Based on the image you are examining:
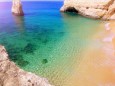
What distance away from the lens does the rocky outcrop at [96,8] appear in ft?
115

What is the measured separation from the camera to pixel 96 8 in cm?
3769

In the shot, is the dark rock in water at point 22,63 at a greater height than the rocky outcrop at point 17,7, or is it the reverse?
the dark rock in water at point 22,63

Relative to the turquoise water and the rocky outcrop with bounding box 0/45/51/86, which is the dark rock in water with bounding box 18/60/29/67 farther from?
the rocky outcrop with bounding box 0/45/51/86

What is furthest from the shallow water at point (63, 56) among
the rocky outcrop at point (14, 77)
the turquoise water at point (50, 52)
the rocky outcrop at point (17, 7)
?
the rocky outcrop at point (17, 7)

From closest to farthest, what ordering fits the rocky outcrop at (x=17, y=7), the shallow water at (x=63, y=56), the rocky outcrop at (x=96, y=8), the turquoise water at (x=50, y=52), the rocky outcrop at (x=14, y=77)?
the rocky outcrop at (x=14, y=77), the shallow water at (x=63, y=56), the turquoise water at (x=50, y=52), the rocky outcrop at (x=96, y=8), the rocky outcrop at (x=17, y=7)

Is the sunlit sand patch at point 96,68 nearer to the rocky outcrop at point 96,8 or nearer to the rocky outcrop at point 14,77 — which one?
the rocky outcrop at point 14,77

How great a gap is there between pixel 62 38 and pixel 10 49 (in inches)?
288

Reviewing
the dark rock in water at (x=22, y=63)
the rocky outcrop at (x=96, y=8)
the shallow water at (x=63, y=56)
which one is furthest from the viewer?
the rocky outcrop at (x=96, y=8)

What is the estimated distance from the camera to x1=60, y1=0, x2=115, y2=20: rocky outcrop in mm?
35062

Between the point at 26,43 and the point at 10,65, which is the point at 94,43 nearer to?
the point at 26,43

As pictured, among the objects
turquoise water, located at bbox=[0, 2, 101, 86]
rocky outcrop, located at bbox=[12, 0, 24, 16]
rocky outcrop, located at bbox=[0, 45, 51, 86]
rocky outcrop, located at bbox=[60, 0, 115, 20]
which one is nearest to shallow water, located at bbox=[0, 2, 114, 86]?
turquoise water, located at bbox=[0, 2, 101, 86]

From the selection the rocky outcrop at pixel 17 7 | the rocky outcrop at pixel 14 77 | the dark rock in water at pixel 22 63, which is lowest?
the rocky outcrop at pixel 17 7

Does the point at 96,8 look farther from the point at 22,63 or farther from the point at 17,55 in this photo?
the point at 22,63

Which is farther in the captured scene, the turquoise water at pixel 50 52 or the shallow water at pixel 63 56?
the turquoise water at pixel 50 52
